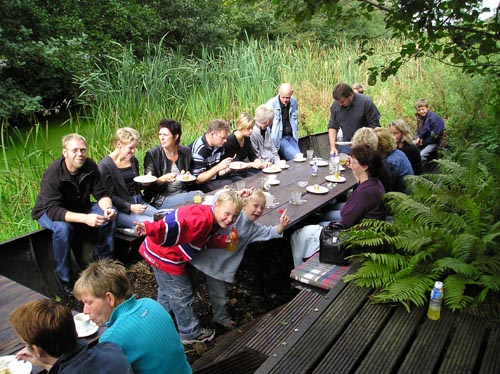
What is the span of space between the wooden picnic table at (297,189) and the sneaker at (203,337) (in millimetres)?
1037

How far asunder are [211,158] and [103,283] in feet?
10.8

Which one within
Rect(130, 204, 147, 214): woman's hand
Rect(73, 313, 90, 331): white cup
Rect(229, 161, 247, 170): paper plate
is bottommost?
Rect(73, 313, 90, 331): white cup

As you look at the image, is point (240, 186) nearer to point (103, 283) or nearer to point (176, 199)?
point (176, 199)

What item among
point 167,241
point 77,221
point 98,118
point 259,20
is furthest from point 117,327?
point 259,20

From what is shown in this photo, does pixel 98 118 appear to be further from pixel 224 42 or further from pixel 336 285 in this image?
pixel 224 42

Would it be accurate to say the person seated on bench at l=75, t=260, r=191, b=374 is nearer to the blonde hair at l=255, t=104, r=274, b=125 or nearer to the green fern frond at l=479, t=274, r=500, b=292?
the green fern frond at l=479, t=274, r=500, b=292

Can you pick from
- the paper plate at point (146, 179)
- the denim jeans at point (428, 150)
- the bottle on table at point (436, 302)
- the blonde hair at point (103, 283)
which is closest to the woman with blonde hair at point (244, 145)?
the paper plate at point (146, 179)

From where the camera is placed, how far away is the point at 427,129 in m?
7.18

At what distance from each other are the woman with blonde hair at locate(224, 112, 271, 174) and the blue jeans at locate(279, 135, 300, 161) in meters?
1.02

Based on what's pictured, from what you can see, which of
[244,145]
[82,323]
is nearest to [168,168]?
[244,145]

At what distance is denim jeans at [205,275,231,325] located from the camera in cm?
357

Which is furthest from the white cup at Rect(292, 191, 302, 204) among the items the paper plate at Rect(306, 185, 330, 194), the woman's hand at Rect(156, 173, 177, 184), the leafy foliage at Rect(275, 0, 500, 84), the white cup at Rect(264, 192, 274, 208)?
the leafy foliage at Rect(275, 0, 500, 84)

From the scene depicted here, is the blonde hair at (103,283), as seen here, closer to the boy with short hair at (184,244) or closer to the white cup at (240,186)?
the boy with short hair at (184,244)

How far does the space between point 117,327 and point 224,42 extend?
14.0m
